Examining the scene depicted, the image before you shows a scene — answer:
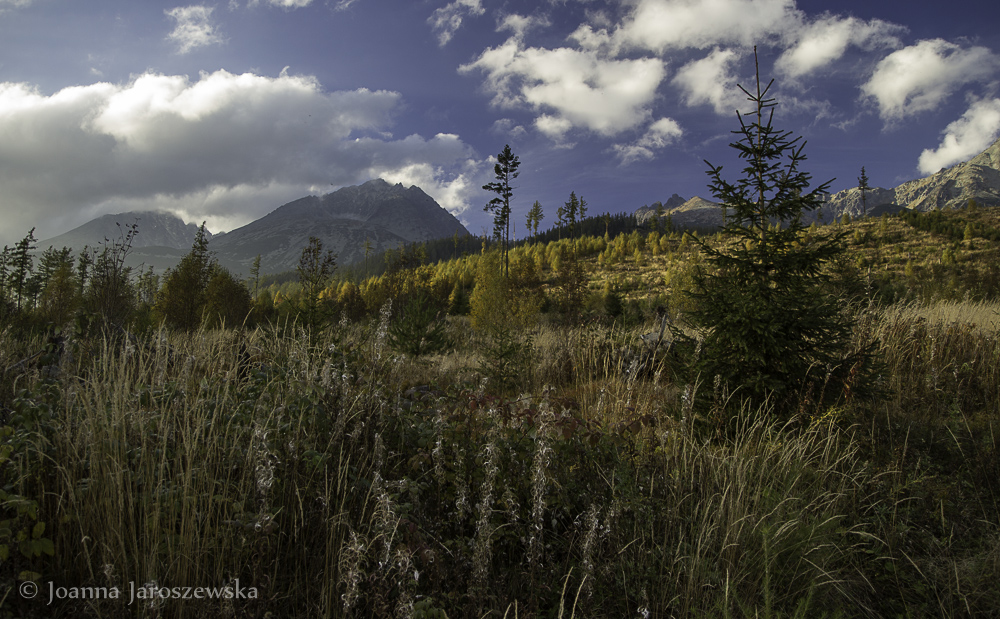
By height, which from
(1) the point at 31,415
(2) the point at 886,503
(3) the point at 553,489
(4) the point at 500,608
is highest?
(1) the point at 31,415

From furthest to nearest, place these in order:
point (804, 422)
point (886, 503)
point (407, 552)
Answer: point (804, 422) → point (886, 503) → point (407, 552)

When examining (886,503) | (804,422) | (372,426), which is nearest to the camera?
(372,426)

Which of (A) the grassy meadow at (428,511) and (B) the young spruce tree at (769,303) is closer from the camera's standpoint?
(A) the grassy meadow at (428,511)

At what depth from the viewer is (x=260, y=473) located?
5.50ft

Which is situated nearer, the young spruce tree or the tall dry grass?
the tall dry grass

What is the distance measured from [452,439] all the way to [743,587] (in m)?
1.78

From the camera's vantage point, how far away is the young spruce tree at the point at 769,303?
369 centimetres

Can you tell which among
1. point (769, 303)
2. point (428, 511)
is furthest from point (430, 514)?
point (769, 303)

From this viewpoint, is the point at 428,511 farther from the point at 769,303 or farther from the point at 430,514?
the point at 769,303

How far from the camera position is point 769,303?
3.76 m

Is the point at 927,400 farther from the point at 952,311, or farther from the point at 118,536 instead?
the point at 118,536

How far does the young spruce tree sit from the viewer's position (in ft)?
12.1

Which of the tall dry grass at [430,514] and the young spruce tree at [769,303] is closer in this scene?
the tall dry grass at [430,514]

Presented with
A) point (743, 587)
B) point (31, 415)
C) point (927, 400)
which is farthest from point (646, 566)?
point (927, 400)
